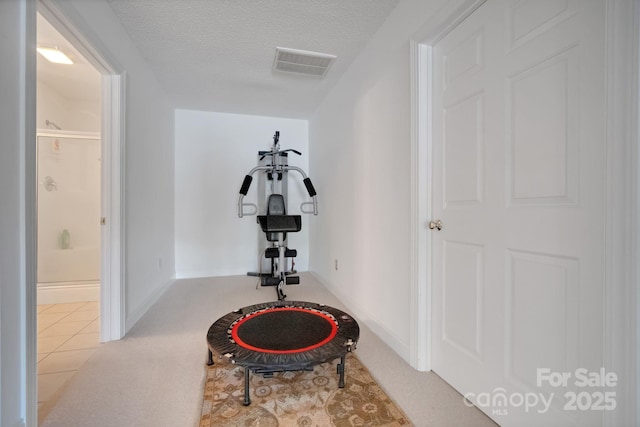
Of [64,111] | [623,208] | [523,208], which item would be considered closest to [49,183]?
[64,111]

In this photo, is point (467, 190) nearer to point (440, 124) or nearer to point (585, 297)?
point (440, 124)

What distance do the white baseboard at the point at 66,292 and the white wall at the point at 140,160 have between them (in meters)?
0.69

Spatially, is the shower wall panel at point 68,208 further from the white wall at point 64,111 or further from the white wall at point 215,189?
the white wall at point 215,189

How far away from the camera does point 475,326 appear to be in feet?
4.55

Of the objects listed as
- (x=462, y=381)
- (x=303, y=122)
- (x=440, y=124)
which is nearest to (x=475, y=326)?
(x=462, y=381)

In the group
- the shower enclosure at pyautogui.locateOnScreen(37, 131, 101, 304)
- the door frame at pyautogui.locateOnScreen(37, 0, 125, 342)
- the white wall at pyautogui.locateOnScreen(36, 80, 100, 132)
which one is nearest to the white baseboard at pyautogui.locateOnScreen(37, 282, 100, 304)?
the shower enclosure at pyautogui.locateOnScreen(37, 131, 101, 304)

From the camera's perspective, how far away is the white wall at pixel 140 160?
6.06ft

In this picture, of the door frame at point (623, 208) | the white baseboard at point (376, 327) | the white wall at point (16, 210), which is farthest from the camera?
the white baseboard at point (376, 327)

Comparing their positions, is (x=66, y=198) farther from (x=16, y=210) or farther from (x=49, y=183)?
(x=16, y=210)

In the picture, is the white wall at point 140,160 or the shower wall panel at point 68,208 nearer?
the white wall at point 140,160

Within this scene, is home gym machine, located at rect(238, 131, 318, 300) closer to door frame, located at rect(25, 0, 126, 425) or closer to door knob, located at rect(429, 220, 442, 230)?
door frame, located at rect(25, 0, 126, 425)

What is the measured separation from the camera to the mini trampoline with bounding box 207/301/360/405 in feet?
4.42

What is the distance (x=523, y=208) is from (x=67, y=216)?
13.7ft

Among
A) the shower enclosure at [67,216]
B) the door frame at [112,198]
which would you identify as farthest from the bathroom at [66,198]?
the door frame at [112,198]
